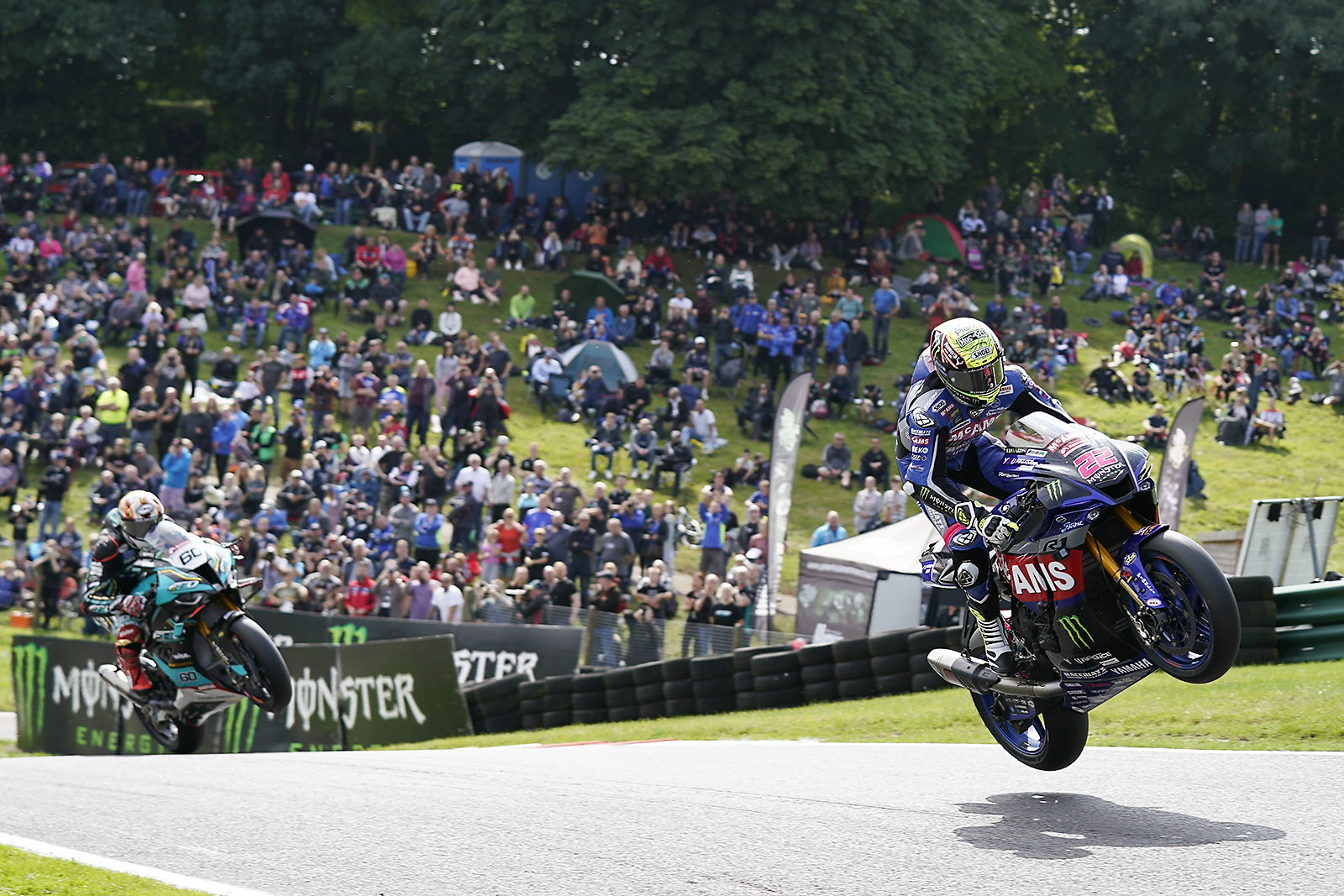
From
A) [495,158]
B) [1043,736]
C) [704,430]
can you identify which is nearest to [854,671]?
[1043,736]

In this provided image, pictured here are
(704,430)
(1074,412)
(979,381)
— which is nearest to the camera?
(979,381)

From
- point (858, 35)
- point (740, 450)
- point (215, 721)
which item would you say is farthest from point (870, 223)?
point (215, 721)

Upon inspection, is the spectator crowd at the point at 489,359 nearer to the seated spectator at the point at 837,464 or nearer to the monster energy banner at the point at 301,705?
Result: the seated spectator at the point at 837,464

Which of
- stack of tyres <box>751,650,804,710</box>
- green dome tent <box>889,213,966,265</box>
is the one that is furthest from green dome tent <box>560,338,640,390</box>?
stack of tyres <box>751,650,804,710</box>

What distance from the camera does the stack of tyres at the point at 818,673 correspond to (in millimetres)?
14945

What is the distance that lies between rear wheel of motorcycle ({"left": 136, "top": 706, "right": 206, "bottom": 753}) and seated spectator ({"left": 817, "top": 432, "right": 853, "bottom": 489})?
16.5 meters

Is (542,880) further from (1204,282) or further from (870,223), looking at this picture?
(870,223)

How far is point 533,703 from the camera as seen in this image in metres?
16.5

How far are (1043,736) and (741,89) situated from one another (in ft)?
103

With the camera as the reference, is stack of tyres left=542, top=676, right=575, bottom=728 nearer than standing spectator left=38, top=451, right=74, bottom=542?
Yes

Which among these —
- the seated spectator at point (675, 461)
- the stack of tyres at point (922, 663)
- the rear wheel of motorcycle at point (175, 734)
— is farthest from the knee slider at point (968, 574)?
the seated spectator at point (675, 461)

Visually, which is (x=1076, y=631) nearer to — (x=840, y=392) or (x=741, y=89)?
(x=840, y=392)

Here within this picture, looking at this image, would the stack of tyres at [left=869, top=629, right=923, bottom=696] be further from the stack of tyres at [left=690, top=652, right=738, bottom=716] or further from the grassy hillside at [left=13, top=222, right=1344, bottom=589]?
the grassy hillside at [left=13, top=222, right=1344, bottom=589]

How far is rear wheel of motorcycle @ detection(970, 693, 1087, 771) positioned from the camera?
8.38 m
